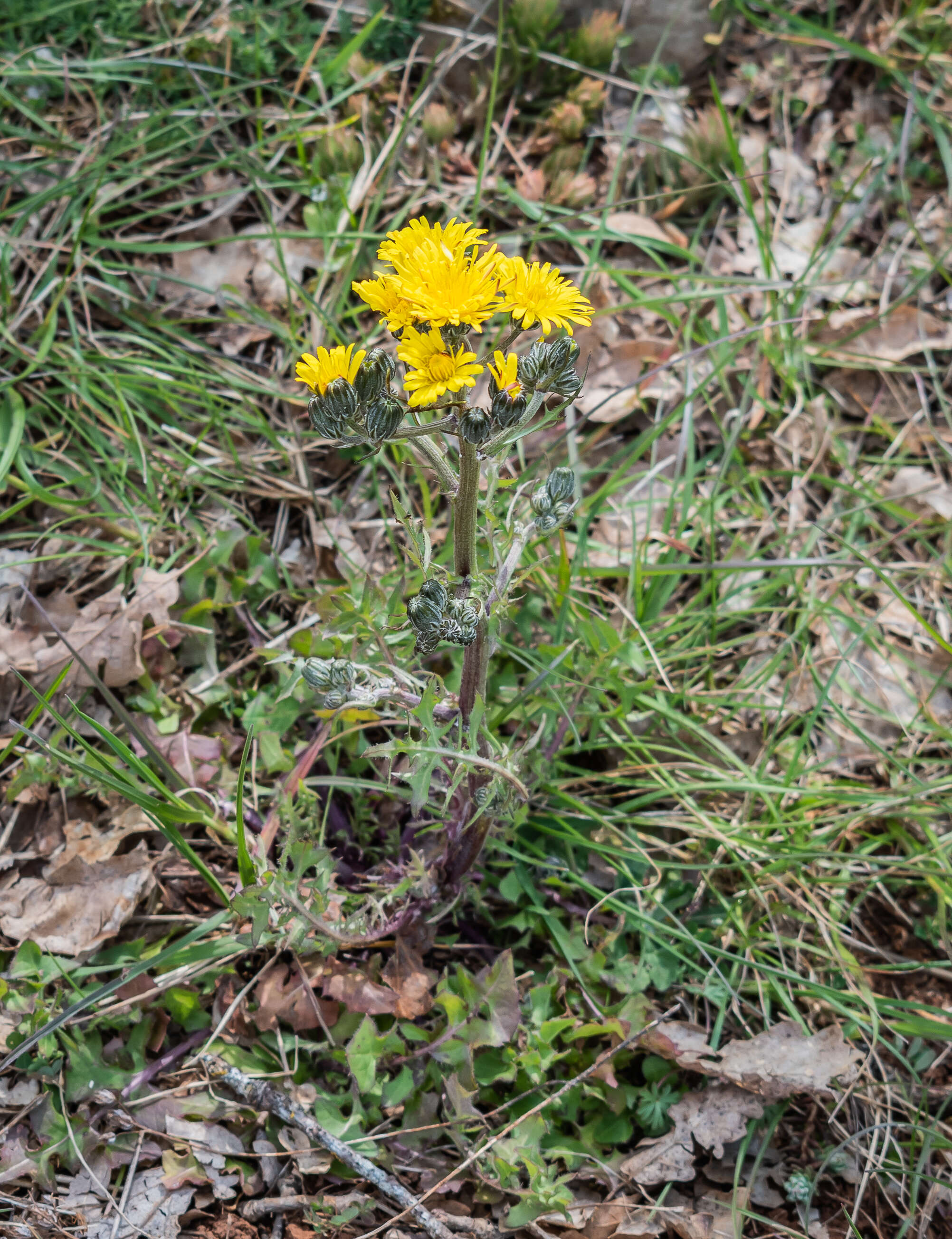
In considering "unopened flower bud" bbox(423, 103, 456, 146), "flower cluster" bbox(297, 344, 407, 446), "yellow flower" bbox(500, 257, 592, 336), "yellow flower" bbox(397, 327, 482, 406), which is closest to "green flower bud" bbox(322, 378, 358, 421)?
"flower cluster" bbox(297, 344, 407, 446)

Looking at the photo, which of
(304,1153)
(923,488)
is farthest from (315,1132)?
(923,488)

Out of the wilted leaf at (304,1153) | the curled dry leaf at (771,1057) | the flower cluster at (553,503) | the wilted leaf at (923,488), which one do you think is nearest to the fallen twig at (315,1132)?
the wilted leaf at (304,1153)

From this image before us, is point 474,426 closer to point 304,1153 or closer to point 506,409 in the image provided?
point 506,409

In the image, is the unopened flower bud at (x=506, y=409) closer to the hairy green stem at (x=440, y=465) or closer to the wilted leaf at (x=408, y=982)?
the hairy green stem at (x=440, y=465)

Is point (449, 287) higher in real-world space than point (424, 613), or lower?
higher

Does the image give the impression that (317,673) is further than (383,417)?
Yes

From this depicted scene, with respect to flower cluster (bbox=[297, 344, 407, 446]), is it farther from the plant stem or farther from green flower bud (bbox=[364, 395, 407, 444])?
the plant stem

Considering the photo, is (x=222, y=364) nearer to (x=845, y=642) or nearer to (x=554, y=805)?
(x=554, y=805)

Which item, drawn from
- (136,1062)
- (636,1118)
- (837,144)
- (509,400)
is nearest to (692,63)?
(837,144)
